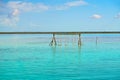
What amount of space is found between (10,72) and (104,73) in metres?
3.93

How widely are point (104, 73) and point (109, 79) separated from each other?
140 cm

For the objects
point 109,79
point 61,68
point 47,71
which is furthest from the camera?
point 61,68

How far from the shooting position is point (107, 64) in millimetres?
17578

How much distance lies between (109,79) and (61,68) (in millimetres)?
3545

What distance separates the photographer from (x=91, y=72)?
14852 mm

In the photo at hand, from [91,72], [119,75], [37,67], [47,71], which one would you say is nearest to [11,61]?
[37,67]

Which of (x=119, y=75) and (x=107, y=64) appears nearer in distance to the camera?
(x=119, y=75)

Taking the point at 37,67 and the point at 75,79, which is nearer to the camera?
the point at 75,79

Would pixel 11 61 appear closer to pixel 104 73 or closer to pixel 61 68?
pixel 61 68

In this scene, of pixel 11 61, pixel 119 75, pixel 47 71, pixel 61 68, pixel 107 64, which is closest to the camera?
pixel 119 75

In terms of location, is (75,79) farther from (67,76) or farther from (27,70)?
(27,70)

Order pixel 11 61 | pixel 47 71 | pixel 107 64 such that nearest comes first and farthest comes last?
pixel 47 71
pixel 107 64
pixel 11 61

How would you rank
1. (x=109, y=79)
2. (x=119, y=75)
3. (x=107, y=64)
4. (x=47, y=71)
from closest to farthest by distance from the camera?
(x=109, y=79) → (x=119, y=75) → (x=47, y=71) → (x=107, y=64)

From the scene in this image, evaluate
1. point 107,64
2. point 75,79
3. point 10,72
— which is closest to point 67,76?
point 75,79
